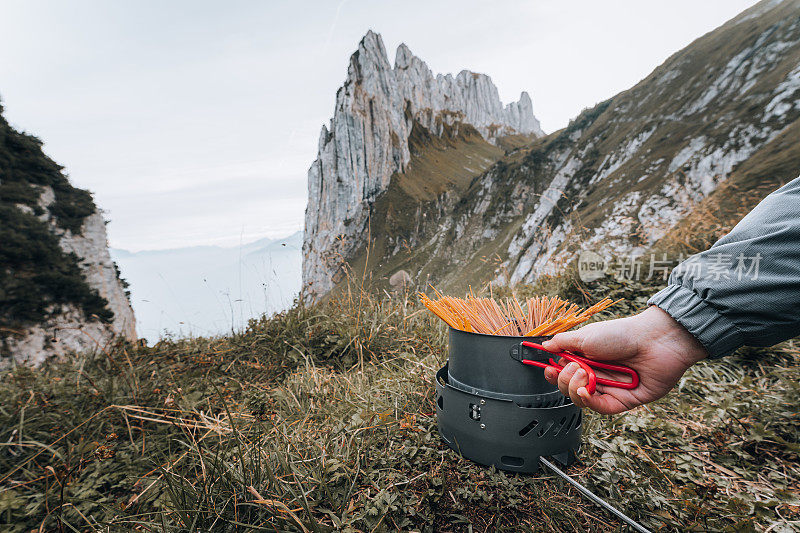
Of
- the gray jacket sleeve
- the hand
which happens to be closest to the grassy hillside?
the hand

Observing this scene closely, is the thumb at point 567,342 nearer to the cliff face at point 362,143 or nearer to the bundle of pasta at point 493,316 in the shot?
the bundle of pasta at point 493,316

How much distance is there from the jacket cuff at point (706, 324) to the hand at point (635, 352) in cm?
6

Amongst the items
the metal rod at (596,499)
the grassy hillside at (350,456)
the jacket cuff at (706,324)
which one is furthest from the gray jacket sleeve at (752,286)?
the grassy hillside at (350,456)

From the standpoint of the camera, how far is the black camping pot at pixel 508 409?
4.59 ft

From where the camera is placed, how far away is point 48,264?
627 cm

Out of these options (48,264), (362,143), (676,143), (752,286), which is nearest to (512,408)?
(752,286)

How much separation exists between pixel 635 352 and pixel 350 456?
52.3 inches

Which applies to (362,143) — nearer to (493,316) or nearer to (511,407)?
(493,316)

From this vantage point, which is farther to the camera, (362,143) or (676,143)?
(362,143)

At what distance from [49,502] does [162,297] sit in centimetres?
314

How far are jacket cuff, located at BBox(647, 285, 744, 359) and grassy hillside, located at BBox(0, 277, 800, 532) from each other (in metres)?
0.71

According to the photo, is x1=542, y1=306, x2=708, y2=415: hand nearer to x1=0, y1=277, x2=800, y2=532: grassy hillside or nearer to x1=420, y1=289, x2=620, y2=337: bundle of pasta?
x1=420, y1=289, x2=620, y2=337: bundle of pasta

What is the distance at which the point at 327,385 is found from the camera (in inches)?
100.0

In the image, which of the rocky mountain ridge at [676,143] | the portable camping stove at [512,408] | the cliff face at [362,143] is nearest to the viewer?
the portable camping stove at [512,408]
